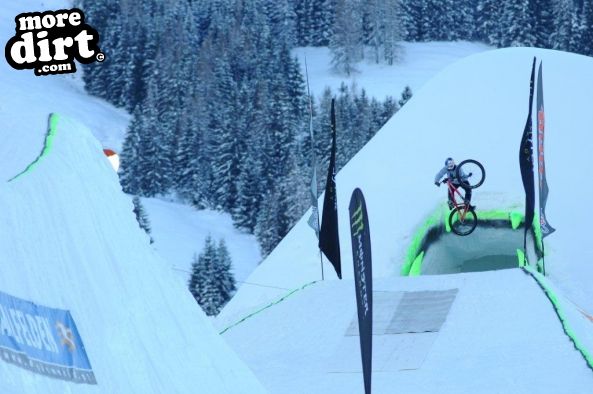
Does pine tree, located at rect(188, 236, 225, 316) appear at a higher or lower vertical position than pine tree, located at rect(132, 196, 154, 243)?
higher

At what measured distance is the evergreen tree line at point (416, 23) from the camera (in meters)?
115

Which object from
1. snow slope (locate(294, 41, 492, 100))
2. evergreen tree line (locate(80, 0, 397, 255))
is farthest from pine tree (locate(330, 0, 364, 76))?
evergreen tree line (locate(80, 0, 397, 255))

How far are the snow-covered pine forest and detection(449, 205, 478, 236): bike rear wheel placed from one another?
2248 inches

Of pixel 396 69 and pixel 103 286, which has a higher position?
pixel 103 286

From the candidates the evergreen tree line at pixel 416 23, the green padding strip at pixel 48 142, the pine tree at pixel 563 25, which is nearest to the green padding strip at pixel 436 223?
the green padding strip at pixel 48 142

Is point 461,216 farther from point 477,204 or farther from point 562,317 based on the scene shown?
point 562,317

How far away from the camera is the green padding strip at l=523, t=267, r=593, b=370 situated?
15.3 metres

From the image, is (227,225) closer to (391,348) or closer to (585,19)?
(585,19)

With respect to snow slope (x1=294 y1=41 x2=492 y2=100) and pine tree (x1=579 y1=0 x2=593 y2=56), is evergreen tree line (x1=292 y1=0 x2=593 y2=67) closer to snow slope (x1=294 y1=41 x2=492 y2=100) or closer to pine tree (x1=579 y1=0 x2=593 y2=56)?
snow slope (x1=294 y1=41 x2=492 y2=100)

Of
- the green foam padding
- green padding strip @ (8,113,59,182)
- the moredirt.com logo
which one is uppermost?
the moredirt.com logo

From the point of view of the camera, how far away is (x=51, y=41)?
18656 mm

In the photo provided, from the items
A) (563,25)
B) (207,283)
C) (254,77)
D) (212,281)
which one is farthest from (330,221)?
(254,77)

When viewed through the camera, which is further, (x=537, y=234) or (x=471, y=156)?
(x=471, y=156)

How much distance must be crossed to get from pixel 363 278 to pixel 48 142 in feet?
15.9
